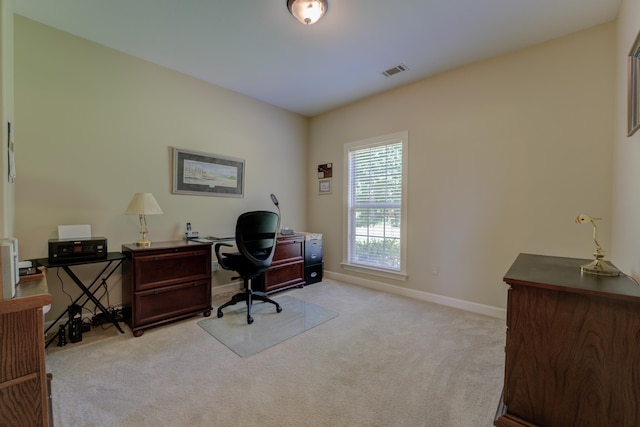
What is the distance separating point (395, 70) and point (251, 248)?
8.48 feet

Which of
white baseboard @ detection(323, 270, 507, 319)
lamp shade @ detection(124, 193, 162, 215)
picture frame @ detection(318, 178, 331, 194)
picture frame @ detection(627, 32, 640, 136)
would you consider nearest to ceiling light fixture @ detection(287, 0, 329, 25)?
picture frame @ detection(627, 32, 640, 136)

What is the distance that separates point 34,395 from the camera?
1.06m

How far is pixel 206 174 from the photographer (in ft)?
11.0

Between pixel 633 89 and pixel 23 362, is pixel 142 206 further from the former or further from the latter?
pixel 633 89

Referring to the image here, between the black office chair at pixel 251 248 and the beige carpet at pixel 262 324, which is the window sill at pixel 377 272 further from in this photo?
the black office chair at pixel 251 248

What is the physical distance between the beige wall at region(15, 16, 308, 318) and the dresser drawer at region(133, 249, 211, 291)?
1.96 ft

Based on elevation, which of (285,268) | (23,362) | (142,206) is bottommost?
(285,268)

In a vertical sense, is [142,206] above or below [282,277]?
above

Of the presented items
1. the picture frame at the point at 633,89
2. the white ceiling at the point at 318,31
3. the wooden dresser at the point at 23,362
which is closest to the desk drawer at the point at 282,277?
the wooden dresser at the point at 23,362

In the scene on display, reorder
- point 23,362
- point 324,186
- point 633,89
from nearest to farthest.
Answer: point 23,362 < point 633,89 < point 324,186

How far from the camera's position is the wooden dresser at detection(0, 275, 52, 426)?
1.00 metres

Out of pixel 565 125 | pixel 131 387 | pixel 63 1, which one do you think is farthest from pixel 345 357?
pixel 63 1

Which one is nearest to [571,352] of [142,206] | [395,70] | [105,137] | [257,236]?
[257,236]

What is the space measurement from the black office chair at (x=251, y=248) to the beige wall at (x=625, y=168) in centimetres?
267
